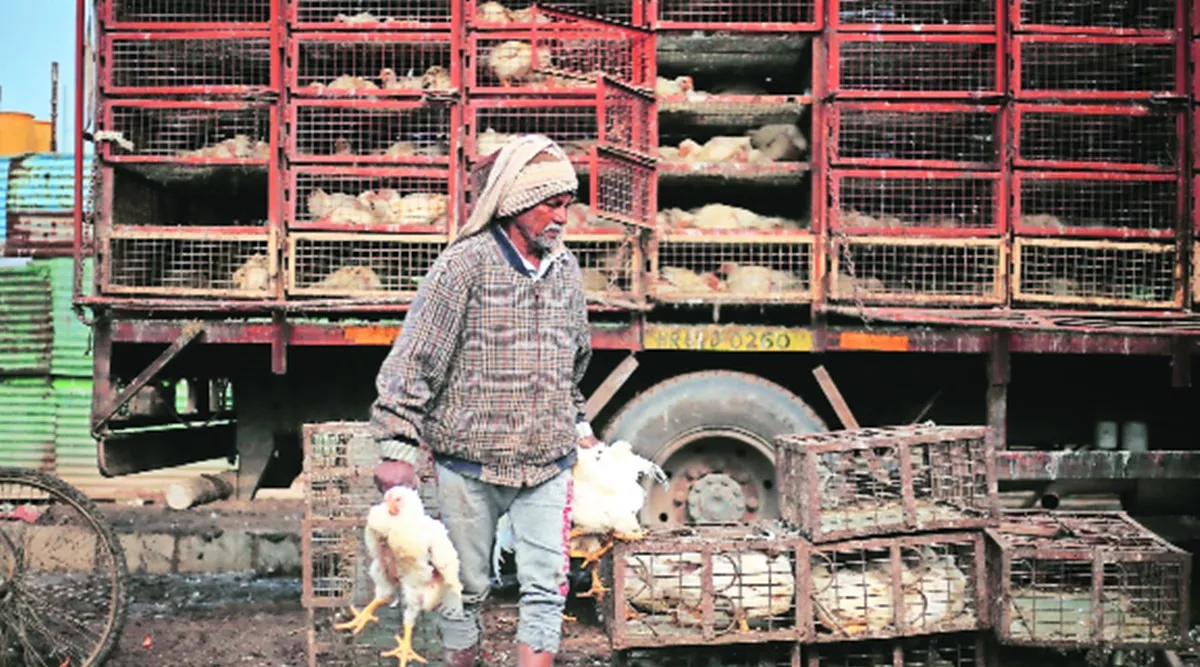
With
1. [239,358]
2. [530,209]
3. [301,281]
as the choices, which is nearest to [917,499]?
[530,209]

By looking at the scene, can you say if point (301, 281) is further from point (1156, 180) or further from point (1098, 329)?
point (1156, 180)

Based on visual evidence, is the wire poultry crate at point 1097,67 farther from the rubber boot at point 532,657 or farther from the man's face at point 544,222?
the rubber boot at point 532,657

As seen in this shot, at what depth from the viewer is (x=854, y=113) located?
640 centimetres

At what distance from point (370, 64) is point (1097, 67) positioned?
4684mm

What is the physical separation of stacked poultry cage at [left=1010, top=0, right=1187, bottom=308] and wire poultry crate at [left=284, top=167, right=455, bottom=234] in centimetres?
339

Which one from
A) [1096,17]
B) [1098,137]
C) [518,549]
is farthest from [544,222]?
[1096,17]

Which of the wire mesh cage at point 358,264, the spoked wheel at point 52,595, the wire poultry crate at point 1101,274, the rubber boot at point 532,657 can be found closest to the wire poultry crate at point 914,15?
the wire poultry crate at point 1101,274

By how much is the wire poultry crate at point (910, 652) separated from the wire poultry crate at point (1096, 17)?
3530mm

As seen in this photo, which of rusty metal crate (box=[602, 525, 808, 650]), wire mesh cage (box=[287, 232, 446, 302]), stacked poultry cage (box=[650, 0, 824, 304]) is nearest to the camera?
rusty metal crate (box=[602, 525, 808, 650])

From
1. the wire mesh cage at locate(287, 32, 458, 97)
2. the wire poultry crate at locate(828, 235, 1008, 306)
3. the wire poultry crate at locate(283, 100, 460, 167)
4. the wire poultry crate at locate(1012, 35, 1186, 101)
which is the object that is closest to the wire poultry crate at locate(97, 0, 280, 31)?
the wire mesh cage at locate(287, 32, 458, 97)

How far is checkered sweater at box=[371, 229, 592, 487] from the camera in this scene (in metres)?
3.50

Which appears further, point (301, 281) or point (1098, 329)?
point (301, 281)

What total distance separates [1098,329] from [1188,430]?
1.83 meters

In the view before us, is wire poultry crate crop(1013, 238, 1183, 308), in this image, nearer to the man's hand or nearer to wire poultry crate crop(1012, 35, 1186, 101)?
wire poultry crate crop(1012, 35, 1186, 101)
